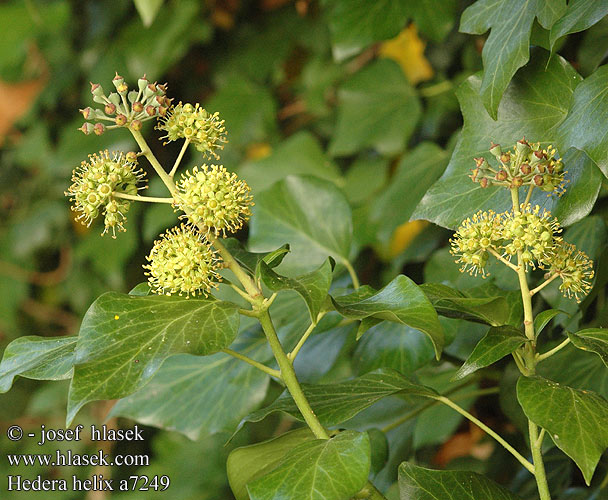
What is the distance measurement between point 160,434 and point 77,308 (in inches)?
10.4

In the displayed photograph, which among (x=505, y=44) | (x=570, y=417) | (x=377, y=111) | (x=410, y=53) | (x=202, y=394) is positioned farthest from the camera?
(x=410, y=53)

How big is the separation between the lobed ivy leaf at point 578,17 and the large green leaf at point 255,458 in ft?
0.81

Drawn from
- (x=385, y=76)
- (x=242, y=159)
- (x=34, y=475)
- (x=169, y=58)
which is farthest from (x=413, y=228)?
(x=34, y=475)

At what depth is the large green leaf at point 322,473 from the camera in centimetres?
29

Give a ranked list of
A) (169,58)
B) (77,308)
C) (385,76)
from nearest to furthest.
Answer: (385,76) < (169,58) < (77,308)

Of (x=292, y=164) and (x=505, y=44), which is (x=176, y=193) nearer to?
(x=505, y=44)

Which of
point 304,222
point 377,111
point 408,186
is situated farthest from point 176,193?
point 377,111

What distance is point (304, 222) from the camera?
1.82 ft

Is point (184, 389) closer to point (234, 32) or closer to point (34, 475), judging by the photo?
point (234, 32)

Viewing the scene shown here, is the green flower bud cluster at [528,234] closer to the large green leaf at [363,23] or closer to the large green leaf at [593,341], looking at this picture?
the large green leaf at [593,341]

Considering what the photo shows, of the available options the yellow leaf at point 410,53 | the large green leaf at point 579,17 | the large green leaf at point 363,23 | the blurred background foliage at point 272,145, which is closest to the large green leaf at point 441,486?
the blurred background foliage at point 272,145

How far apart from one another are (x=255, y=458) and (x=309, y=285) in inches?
4.3

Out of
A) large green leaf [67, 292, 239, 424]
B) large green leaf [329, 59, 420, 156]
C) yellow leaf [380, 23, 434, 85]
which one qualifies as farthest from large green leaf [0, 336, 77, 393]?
yellow leaf [380, 23, 434, 85]

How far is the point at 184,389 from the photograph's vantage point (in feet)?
1.64
